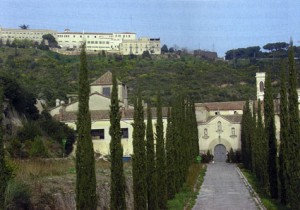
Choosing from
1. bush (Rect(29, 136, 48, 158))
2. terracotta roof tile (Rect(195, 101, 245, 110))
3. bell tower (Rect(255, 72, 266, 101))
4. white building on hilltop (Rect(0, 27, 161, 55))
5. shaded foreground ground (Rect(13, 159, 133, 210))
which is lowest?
shaded foreground ground (Rect(13, 159, 133, 210))

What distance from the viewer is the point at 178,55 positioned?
139 metres

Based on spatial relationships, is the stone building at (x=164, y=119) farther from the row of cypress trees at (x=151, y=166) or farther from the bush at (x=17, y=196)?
the bush at (x=17, y=196)

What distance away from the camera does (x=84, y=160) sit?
1333cm

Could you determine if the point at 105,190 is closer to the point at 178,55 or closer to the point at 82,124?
the point at 82,124

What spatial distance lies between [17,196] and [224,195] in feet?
42.5

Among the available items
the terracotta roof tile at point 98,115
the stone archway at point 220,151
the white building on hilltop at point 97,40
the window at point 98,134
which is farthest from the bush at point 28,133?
the white building on hilltop at point 97,40

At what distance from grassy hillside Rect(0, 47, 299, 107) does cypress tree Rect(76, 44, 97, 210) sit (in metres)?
52.5

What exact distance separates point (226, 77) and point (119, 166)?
256ft

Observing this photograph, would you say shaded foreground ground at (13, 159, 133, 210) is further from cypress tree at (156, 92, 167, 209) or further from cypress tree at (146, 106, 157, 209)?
cypress tree at (146, 106, 157, 209)

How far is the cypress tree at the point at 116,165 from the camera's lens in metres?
14.9

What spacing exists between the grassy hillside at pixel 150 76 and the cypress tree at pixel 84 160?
2067 inches

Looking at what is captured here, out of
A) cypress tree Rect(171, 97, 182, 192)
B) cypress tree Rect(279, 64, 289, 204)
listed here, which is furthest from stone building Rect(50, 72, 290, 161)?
cypress tree Rect(279, 64, 289, 204)

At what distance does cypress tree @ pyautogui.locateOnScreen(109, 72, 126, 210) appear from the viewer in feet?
49.0

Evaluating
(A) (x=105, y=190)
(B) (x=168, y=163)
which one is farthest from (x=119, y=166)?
(B) (x=168, y=163)
